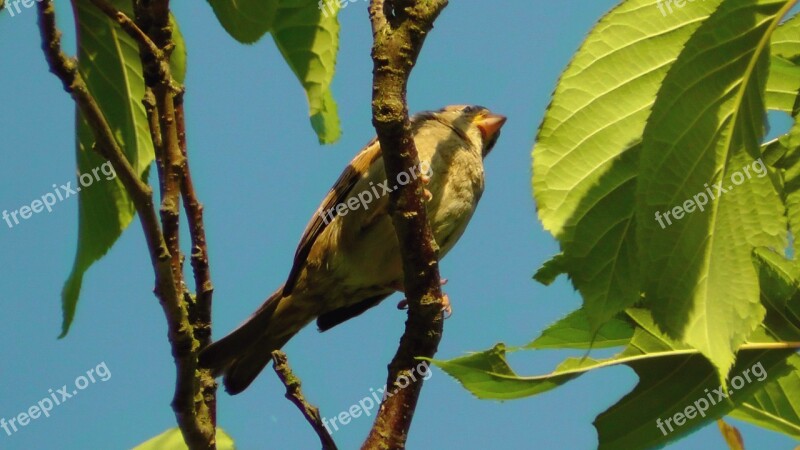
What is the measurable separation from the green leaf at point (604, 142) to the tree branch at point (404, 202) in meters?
0.67

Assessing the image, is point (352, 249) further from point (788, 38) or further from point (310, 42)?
point (788, 38)

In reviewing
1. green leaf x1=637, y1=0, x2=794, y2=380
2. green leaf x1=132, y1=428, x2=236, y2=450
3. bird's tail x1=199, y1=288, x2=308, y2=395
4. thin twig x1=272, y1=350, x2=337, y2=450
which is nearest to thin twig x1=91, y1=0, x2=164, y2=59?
thin twig x1=272, y1=350, x2=337, y2=450

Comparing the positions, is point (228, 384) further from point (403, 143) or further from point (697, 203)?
point (697, 203)

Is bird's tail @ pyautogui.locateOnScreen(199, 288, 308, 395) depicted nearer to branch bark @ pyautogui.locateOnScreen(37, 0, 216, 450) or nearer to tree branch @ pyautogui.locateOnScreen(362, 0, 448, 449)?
tree branch @ pyautogui.locateOnScreen(362, 0, 448, 449)

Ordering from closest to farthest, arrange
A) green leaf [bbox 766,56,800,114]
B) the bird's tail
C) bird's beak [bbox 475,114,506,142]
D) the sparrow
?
green leaf [bbox 766,56,800,114] < the bird's tail < the sparrow < bird's beak [bbox 475,114,506,142]

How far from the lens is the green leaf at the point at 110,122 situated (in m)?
2.66

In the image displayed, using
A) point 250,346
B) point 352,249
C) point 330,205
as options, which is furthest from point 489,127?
point 250,346

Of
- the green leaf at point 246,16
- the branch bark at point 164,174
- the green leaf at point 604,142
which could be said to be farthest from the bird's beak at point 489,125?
the green leaf at point 604,142

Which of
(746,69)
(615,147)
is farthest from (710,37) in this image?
(615,147)

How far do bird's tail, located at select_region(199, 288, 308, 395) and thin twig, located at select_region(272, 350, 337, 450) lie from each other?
1.75 m

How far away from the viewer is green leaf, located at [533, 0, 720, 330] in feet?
5.98

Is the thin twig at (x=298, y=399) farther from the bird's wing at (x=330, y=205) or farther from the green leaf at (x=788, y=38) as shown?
the bird's wing at (x=330, y=205)

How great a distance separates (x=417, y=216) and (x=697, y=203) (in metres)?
1.07

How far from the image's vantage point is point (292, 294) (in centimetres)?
499
